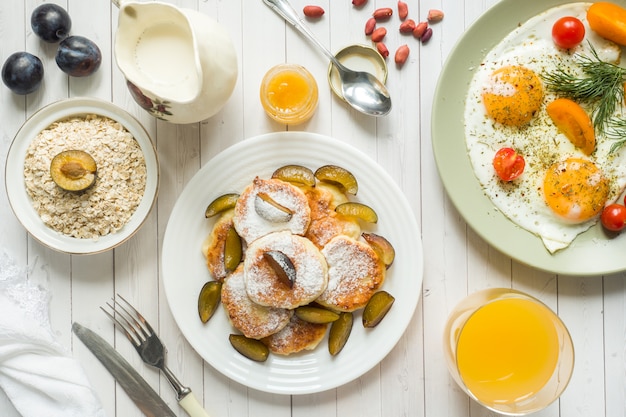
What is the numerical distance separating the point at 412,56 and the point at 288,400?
3.94 ft

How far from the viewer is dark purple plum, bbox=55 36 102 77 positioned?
201 centimetres

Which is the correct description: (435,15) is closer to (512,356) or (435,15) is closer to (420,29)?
(420,29)

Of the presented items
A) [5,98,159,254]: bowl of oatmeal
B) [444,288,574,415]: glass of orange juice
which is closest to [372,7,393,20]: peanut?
[5,98,159,254]: bowl of oatmeal

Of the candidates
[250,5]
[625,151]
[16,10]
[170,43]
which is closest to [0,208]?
[16,10]

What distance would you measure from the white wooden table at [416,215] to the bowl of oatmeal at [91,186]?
0.12 metres

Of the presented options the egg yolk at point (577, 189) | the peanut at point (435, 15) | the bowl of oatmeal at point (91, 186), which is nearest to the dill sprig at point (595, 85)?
the egg yolk at point (577, 189)

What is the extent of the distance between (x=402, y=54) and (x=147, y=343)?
1.25 m

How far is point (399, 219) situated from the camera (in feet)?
6.62

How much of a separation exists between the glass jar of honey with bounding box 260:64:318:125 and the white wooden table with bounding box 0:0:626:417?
3.7 inches

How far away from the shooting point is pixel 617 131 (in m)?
2.04

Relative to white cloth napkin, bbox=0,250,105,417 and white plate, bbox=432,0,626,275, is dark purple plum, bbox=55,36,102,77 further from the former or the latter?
white plate, bbox=432,0,626,275

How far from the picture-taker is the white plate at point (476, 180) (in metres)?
2.01

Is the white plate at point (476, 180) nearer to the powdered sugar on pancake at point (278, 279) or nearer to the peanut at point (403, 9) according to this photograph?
the peanut at point (403, 9)

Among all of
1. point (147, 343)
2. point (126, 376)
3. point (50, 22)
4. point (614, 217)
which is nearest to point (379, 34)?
point (614, 217)
